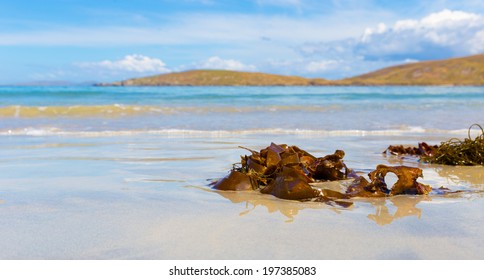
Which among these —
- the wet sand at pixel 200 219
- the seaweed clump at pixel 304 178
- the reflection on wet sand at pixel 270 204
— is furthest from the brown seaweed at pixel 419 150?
the reflection on wet sand at pixel 270 204

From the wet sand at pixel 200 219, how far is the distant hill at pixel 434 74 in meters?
101

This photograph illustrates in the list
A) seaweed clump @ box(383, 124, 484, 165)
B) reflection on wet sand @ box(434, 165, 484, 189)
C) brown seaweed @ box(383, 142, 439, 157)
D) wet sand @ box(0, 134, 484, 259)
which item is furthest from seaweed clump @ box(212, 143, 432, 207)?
brown seaweed @ box(383, 142, 439, 157)

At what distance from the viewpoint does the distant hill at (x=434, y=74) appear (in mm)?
103562

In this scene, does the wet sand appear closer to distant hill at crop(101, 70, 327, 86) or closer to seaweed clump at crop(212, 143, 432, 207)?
seaweed clump at crop(212, 143, 432, 207)

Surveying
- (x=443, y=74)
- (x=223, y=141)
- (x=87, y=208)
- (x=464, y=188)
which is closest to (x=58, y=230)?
(x=87, y=208)

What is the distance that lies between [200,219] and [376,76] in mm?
129960

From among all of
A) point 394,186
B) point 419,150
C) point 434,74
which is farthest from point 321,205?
point 434,74

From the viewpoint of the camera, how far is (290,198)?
3.59m

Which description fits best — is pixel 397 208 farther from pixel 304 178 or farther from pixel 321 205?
pixel 304 178

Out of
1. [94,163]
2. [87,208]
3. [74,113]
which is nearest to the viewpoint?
[87,208]

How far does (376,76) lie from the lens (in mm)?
127312

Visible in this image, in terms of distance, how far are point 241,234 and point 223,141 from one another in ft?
16.6

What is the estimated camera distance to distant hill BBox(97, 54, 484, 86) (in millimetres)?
101081
